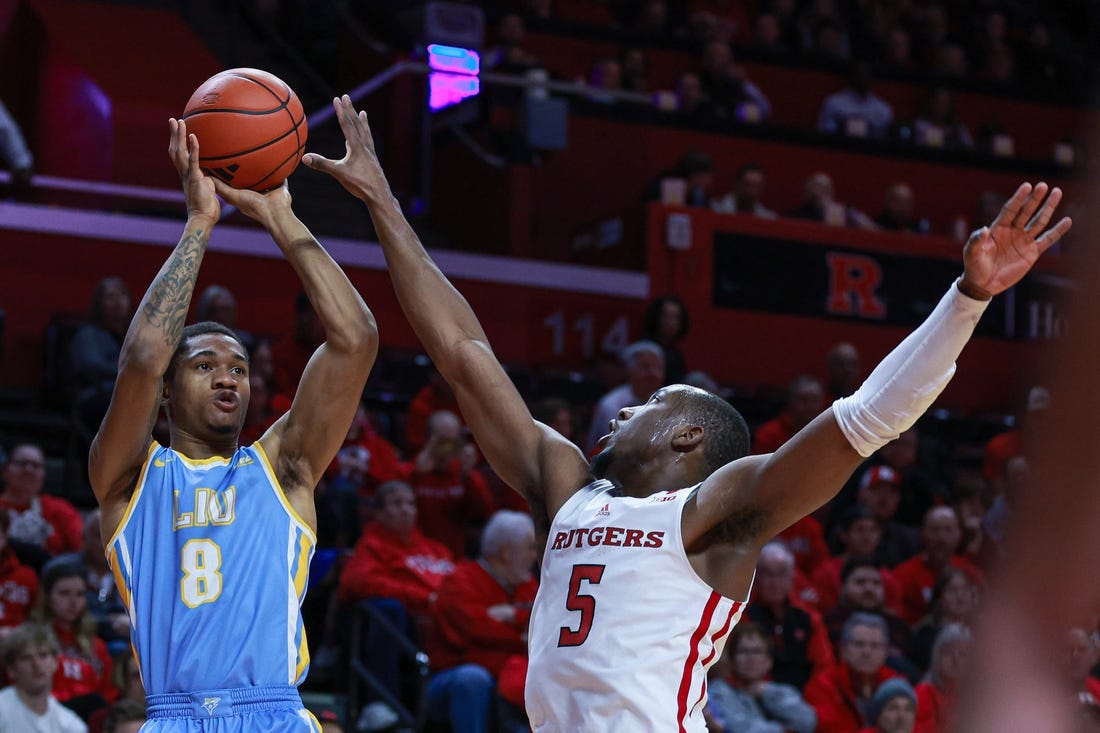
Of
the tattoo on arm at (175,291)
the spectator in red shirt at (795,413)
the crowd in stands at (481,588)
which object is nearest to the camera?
the tattoo on arm at (175,291)

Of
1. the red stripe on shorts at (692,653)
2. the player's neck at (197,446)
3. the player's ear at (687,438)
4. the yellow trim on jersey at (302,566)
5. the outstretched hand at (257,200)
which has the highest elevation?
the outstretched hand at (257,200)

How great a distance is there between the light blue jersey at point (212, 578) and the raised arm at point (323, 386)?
93 mm

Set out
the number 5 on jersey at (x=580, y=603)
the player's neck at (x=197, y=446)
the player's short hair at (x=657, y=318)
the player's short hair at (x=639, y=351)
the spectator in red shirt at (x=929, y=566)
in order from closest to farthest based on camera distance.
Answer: the number 5 on jersey at (x=580, y=603) < the player's neck at (x=197, y=446) < the spectator in red shirt at (x=929, y=566) < the player's short hair at (x=639, y=351) < the player's short hair at (x=657, y=318)

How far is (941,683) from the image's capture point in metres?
9.23

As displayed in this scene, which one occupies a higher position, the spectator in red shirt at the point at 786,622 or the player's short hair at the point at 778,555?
the player's short hair at the point at 778,555

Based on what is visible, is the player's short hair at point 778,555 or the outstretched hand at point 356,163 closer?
the outstretched hand at point 356,163

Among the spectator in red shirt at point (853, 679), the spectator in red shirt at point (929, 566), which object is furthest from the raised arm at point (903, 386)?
the spectator in red shirt at point (929, 566)

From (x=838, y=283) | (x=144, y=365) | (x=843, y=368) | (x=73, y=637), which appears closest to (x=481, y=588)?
(x=73, y=637)

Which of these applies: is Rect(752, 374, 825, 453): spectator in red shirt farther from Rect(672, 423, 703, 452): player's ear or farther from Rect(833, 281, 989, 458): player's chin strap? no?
Rect(833, 281, 989, 458): player's chin strap? no

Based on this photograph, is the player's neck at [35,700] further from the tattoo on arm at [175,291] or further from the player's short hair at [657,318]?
the player's short hair at [657,318]

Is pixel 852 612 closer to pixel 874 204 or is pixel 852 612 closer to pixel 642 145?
pixel 642 145

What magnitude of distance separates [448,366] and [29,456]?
4.79 meters

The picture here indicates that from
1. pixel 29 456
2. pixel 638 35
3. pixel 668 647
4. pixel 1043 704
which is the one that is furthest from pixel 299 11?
pixel 1043 704

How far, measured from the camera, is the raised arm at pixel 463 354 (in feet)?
15.5
